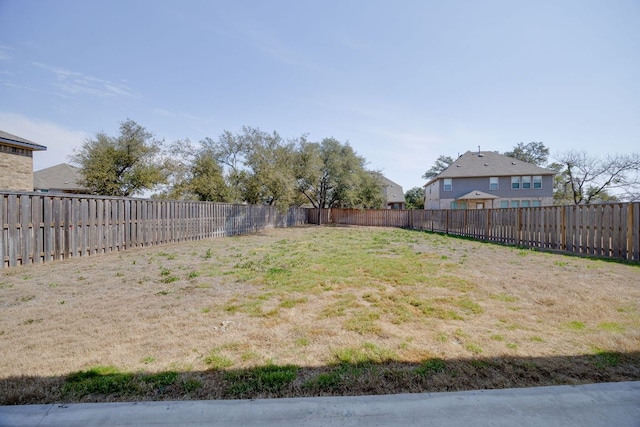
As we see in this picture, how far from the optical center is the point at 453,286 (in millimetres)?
5336

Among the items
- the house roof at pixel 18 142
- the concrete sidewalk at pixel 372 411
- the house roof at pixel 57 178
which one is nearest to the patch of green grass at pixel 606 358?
the concrete sidewalk at pixel 372 411

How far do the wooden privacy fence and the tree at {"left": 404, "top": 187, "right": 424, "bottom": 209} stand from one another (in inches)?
1663

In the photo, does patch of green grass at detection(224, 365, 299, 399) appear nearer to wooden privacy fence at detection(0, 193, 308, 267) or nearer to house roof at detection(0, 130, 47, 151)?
wooden privacy fence at detection(0, 193, 308, 267)

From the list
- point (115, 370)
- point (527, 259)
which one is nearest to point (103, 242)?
point (115, 370)

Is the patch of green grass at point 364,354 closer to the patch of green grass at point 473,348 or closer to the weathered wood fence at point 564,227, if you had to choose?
the patch of green grass at point 473,348

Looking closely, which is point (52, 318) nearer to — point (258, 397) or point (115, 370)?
point (115, 370)

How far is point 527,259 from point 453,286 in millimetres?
4484

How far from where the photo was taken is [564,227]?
998 centimetres

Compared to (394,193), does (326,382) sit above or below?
below

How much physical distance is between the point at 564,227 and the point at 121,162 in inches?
807

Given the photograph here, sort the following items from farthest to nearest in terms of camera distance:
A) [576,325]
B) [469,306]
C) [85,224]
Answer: [85,224]
[469,306]
[576,325]

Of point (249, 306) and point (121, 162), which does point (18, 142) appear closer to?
point (121, 162)

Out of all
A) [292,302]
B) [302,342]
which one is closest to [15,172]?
[292,302]

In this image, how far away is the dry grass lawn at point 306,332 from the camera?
2322 mm
